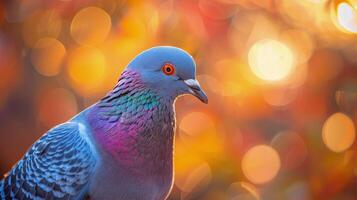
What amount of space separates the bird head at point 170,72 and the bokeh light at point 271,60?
2.48 m

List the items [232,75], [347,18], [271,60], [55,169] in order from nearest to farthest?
[55,169] < [347,18] < [232,75] < [271,60]

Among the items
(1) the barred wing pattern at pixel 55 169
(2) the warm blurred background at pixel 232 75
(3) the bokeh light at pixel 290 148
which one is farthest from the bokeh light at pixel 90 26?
(1) the barred wing pattern at pixel 55 169

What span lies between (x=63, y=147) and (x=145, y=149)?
579 mm

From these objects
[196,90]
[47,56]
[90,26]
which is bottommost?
[196,90]

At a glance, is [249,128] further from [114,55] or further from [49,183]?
[49,183]

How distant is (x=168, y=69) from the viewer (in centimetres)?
490

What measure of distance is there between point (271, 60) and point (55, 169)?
305 cm

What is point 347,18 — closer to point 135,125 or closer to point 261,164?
point 261,164

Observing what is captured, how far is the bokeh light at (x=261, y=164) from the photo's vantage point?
7637 mm

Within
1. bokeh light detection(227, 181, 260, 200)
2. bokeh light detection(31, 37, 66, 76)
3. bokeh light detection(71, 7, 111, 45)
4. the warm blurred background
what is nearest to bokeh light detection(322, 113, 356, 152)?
the warm blurred background

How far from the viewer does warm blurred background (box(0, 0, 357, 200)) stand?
281 inches

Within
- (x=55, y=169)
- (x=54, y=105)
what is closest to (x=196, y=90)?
(x=55, y=169)

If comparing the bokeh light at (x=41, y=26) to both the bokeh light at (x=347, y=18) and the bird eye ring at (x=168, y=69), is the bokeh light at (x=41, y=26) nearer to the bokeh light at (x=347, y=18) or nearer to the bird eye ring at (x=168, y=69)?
the bokeh light at (x=347, y=18)

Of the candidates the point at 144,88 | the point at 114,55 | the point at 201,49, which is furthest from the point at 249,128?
the point at 144,88
